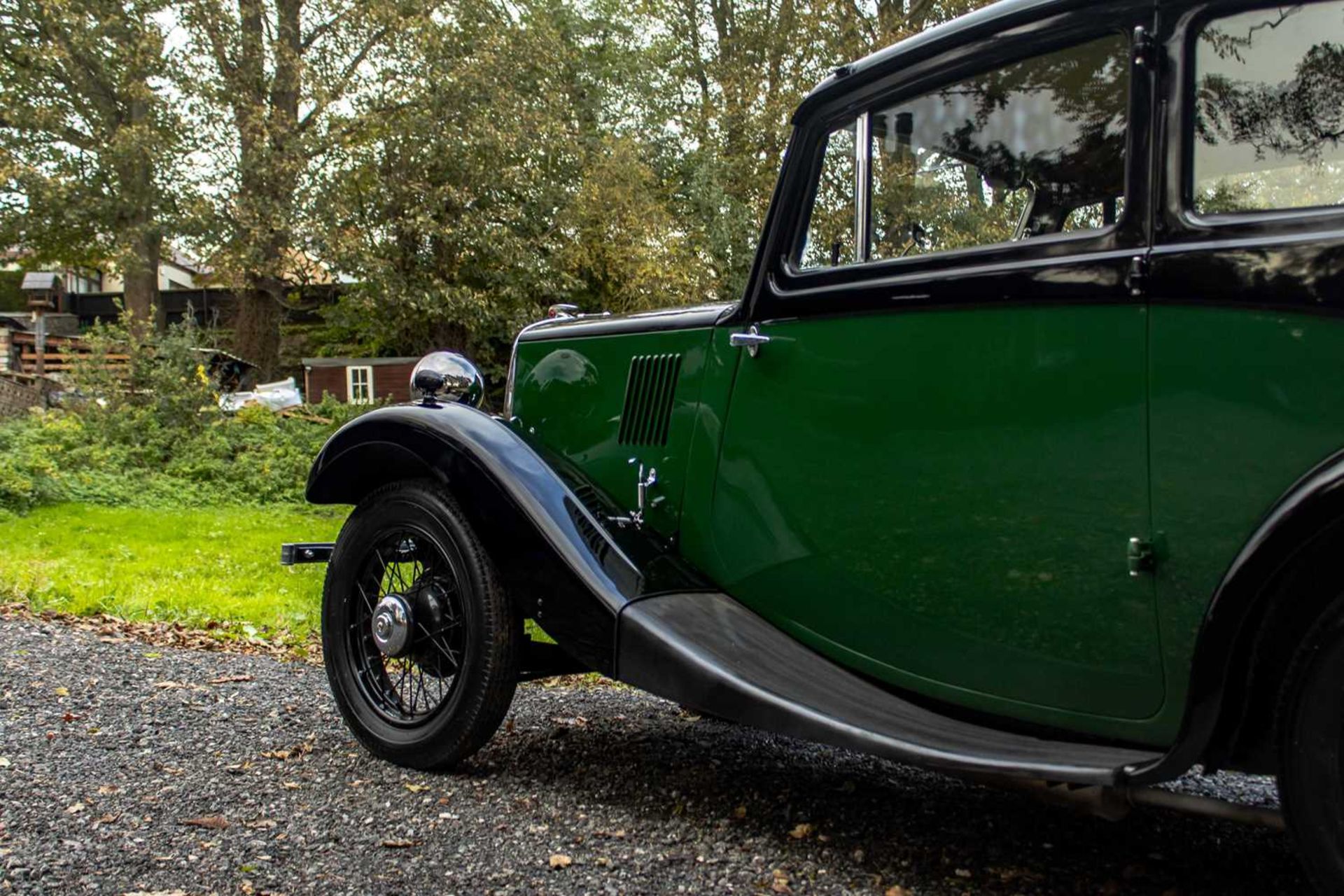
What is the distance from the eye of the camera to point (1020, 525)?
2779 millimetres

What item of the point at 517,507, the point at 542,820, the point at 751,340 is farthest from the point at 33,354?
the point at 751,340

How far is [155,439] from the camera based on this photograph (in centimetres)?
1491

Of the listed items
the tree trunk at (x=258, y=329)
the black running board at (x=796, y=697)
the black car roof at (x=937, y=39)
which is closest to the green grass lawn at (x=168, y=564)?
the black running board at (x=796, y=697)

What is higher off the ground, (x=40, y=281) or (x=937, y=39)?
(x=40, y=281)

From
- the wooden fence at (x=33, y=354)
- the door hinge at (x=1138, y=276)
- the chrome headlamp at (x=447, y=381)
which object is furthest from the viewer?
the wooden fence at (x=33, y=354)

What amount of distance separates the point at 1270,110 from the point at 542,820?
2553 millimetres

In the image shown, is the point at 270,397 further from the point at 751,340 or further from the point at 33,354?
the point at 751,340

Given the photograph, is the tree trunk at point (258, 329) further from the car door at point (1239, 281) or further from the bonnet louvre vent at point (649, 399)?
the car door at point (1239, 281)

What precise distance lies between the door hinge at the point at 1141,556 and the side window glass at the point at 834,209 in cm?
113

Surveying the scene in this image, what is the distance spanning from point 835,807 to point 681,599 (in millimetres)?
768

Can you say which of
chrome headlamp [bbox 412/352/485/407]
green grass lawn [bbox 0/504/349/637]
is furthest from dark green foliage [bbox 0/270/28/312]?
chrome headlamp [bbox 412/352/485/407]

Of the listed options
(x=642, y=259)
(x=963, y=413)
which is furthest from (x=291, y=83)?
(x=963, y=413)

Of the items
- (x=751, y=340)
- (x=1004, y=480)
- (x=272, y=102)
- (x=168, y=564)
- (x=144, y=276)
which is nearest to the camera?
(x=1004, y=480)

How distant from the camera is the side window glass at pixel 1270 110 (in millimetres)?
2395
